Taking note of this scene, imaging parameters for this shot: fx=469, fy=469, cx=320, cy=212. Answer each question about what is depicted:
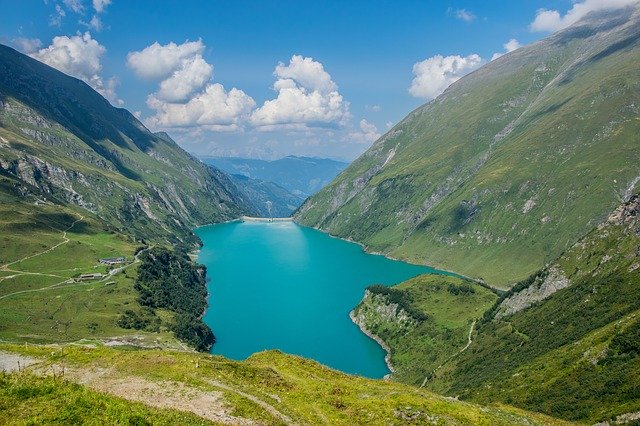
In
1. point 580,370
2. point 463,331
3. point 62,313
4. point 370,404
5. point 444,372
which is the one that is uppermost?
point 62,313

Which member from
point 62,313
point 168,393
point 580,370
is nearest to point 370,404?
point 168,393

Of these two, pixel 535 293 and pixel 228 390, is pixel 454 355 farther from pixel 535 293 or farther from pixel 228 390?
pixel 228 390

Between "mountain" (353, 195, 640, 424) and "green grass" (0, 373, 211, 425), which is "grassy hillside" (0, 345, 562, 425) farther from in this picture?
"mountain" (353, 195, 640, 424)

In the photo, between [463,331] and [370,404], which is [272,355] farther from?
[463,331]

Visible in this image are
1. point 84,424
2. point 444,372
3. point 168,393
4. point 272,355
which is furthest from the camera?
point 444,372

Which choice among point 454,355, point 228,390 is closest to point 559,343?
point 454,355

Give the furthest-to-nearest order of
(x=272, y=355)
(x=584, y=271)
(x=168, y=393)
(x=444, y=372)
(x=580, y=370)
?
1. (x=584, y=271)
2. (x=444, y=372)
3. (x=580, y=370)
4. (x=272, y=355)
5. (x=168, y=393)

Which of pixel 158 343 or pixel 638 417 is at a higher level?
pixel 158 343
